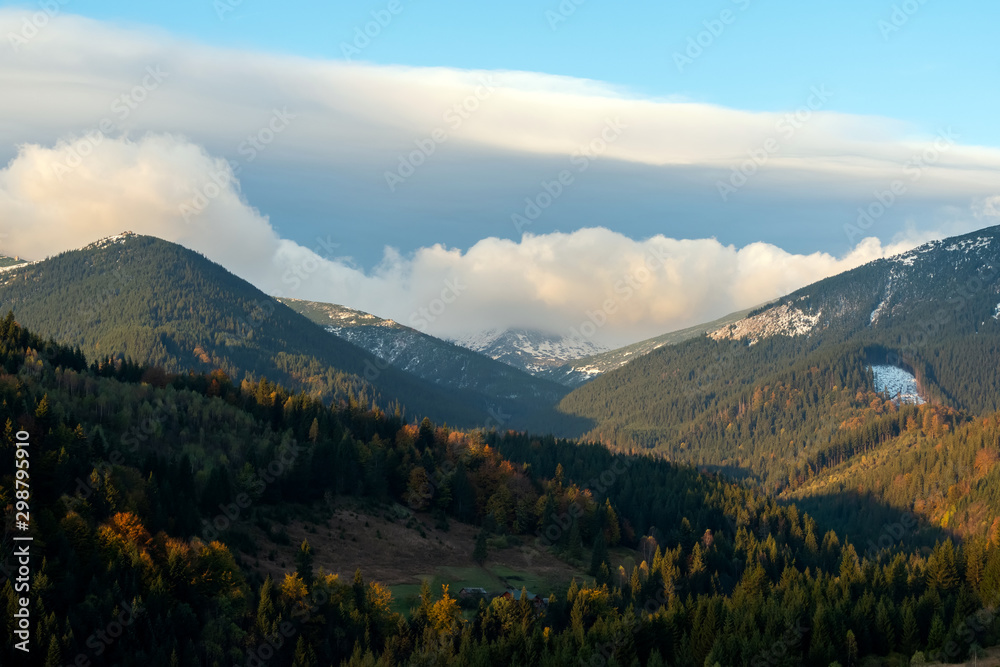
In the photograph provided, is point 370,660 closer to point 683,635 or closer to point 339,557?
point 683,635

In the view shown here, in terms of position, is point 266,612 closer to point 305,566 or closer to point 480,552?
point 305,566

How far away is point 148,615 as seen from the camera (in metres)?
114

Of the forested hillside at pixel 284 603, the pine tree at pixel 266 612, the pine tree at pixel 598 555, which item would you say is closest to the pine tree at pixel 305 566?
the forested hillside at pixel 284 603

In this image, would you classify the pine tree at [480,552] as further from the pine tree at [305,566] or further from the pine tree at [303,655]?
the pine tree at [303,655]

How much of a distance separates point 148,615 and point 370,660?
2621 centimetres

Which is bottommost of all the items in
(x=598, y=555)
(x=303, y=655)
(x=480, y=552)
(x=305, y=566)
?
(x=303, y=655)

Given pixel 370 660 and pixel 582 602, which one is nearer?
pixel 370 660

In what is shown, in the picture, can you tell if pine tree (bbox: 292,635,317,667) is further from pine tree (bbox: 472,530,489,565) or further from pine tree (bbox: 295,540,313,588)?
pine tree (bbox: 472,530,489,565)

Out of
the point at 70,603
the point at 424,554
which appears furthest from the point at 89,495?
the point at 424,554

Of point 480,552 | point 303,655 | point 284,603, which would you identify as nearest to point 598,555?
point 480,552

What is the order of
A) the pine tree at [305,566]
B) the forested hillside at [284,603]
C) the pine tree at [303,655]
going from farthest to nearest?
1. the pine tree at [305,566]
2. the pine tree at [303,655]
3. the forested hillside at [284,603]

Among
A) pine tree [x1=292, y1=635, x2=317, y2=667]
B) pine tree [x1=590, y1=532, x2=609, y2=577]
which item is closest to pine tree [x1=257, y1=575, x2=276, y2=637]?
pine tree [x1=292, y1=635, x2=317, y2=667]

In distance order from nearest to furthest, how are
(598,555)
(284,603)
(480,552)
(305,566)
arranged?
1. (284,603)
2. (305,566)
3. (480,552)
4. (598,555)

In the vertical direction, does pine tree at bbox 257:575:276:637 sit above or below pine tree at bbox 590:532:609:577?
below
